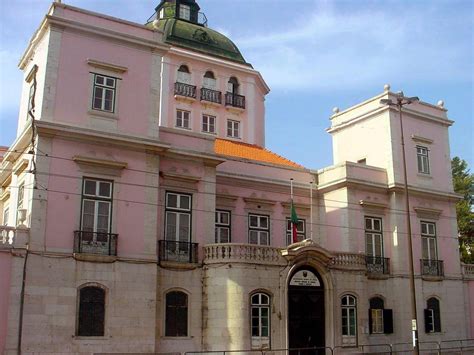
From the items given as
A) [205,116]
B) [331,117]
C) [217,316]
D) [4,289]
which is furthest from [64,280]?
[331,117]

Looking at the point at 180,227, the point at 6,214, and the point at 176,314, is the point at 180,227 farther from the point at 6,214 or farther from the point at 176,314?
the point at 6,214

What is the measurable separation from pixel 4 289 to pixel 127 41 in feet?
33.9

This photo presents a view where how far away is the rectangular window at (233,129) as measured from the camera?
36.2m

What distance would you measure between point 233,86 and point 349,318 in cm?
1674

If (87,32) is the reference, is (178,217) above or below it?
below

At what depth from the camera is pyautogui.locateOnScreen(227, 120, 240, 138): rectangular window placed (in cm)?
3616

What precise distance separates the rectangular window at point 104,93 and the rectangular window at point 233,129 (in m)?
13.2

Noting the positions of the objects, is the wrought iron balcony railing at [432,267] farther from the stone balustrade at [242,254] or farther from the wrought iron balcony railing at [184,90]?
the wrought iron balcony railing at [184,90]

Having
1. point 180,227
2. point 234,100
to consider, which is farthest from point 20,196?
point 234,100

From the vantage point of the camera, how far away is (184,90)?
1387 inches

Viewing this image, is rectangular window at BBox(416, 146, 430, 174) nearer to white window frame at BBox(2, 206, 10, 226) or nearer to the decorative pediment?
the decorative pediment

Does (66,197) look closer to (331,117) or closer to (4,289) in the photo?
(4,289)

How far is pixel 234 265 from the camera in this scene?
23.6 metres

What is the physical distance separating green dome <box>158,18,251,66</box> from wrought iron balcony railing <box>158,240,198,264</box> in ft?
53.4
